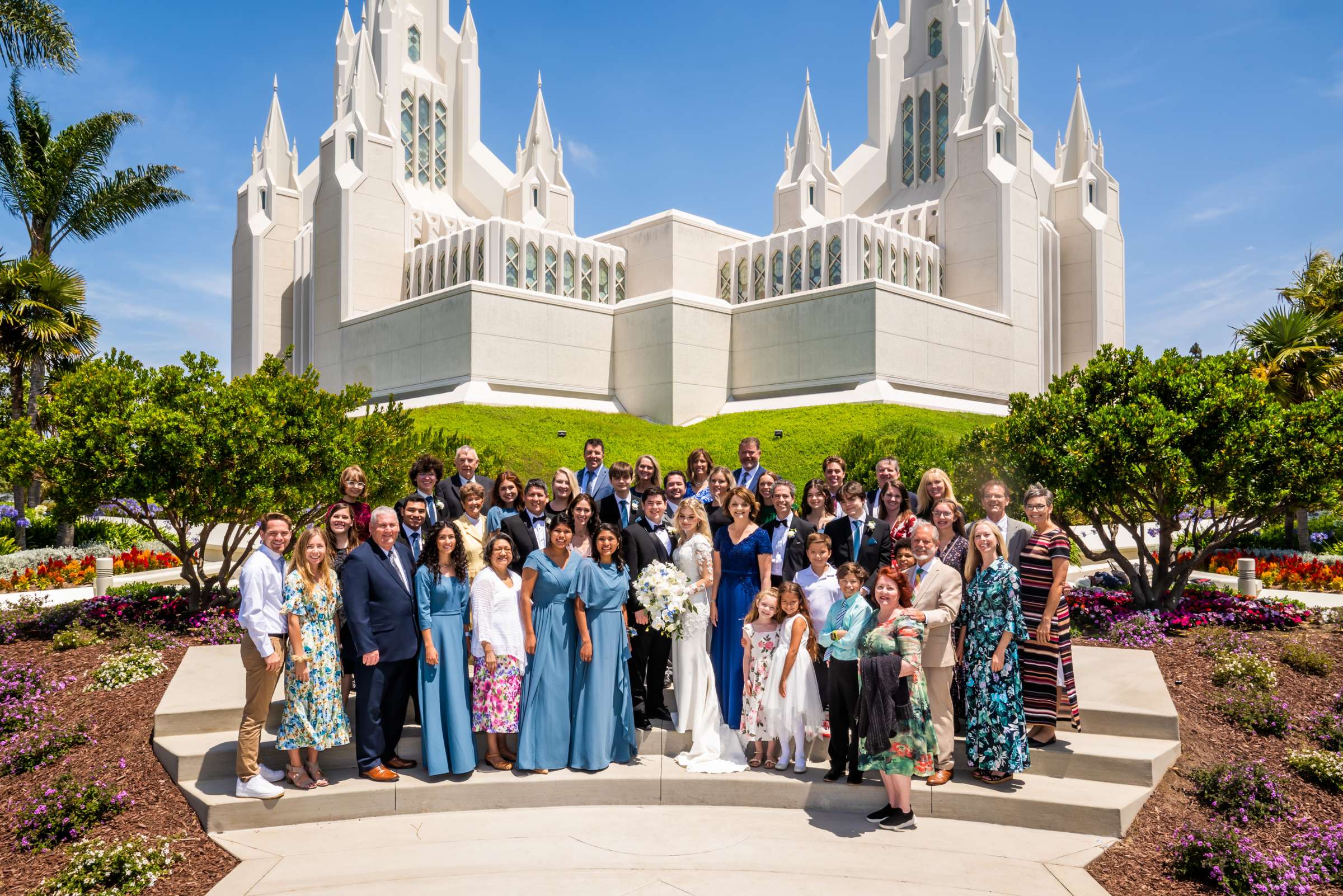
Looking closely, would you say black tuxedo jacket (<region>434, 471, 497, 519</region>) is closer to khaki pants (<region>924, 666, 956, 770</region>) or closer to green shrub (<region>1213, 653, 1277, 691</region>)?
khaki pants (<region>924, 666, 956, 770</region>)

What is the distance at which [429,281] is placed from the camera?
32844 mm

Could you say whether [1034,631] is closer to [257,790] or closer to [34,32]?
[257,790]

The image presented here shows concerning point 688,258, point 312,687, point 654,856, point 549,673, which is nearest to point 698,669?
point 549,673

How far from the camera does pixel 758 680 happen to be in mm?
6469

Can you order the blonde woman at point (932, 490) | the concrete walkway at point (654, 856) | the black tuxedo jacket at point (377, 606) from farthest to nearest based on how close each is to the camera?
1. the blonde woman at point (932, 490)
2. the black tuxedo jacket at point (377, 606)
3. the concrete walkway at point (654, 856)

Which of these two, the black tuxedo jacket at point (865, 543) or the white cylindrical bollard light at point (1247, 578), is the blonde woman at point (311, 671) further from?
the white cylindrical bollard light at point (1247, 578)

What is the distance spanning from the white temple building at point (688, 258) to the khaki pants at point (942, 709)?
2107 cm

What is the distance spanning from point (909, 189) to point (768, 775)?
3470cm

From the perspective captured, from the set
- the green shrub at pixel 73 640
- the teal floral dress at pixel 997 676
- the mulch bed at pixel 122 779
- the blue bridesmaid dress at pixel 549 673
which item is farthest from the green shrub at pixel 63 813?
the teal floral dress at pixel 997 676

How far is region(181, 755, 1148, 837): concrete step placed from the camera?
5.75 metres

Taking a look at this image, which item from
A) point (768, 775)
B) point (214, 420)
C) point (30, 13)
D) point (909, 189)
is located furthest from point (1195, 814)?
point (909, 189)

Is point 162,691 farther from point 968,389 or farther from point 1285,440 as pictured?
point 968,389

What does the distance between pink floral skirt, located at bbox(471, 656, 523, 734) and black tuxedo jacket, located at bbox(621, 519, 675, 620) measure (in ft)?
3.45

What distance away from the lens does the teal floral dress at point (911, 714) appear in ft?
18.4
